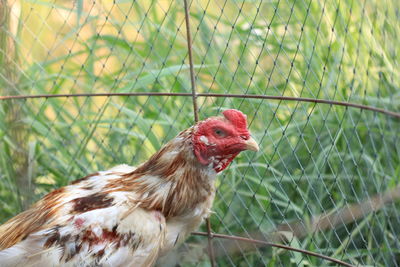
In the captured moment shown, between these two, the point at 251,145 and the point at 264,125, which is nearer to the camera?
the point at 251,145

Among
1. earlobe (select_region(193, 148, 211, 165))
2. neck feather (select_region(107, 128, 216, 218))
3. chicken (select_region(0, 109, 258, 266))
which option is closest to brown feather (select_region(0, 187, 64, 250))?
chicken (select_region(0, 109, 258, 266))

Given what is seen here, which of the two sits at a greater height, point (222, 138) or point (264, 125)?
point (222, 138)

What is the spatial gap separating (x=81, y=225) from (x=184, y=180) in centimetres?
34

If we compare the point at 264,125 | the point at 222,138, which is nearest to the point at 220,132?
the point at 222,138

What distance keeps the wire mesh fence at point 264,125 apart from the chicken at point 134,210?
46cm

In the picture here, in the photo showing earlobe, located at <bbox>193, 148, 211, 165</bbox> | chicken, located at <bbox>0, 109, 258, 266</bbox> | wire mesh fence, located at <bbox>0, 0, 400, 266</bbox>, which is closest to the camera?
chicken, located at <bbox>0, 109, 258, 266</bbox>

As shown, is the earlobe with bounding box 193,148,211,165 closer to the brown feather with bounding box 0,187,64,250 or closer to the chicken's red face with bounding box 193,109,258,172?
the chicken's red face with bounding box 193,109,258,172

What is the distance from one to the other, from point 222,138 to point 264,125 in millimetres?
962

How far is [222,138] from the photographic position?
215cm

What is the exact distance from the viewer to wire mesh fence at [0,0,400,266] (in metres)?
2.85

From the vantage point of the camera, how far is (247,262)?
2.80 metres

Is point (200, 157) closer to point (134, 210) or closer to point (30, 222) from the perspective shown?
point (134, 210)

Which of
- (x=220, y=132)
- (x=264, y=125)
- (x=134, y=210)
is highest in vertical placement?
(x=220, y=132)

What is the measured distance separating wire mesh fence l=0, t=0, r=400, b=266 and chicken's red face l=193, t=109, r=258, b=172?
542 millimetres
